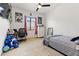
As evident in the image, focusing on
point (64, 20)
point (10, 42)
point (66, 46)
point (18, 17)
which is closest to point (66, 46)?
point (66, 46)

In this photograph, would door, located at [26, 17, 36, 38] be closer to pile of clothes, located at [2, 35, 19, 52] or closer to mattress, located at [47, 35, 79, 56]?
mattress, located at [47, 35, 79, 56]

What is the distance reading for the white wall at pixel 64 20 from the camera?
78.0 inches

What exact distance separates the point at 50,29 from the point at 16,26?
2.69 feet

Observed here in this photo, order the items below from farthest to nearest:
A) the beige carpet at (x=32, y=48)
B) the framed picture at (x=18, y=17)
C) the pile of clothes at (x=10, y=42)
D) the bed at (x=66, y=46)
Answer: the pile of clothes at (x=10, y=42) < the beige carpet at (x=32, y=48) < the framed picture at (x=18, y=17) < the bed at (x=66, y=46)

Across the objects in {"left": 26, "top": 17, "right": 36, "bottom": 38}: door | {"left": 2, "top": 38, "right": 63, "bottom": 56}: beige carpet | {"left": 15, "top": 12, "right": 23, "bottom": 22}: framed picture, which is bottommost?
{"left": 2, "top": 38, "right": 63, "bottom": 56}: beige carpet

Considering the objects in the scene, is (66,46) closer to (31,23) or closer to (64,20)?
(64,20)

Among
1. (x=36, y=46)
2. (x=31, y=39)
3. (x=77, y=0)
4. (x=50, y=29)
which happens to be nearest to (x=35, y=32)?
(x=31, y=39)

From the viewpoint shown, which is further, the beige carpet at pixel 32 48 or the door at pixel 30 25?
the beige carpet at pixel 32 48

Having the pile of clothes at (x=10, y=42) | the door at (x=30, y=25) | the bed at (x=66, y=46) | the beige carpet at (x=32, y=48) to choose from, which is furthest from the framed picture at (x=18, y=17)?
the bed at (x=66, y=46)

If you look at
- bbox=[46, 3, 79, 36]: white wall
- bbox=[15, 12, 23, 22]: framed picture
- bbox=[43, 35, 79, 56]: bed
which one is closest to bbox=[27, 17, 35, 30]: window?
bbox=[15, 12, 23, 22]: framed picture

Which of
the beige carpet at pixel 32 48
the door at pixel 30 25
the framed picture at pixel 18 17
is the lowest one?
the beige carpet at pixel 32 48

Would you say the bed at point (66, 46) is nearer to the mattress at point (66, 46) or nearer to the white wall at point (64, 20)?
the mattress at point (66, 46)

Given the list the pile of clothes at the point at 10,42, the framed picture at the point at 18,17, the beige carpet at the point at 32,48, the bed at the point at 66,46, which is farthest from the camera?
the pile of clothes at the point at 10,42

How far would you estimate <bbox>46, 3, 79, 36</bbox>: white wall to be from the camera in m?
1.98
